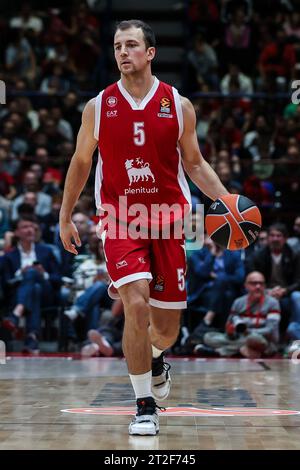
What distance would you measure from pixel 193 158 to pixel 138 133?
48 cm

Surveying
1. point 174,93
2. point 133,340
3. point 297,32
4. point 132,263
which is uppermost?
point 297,32

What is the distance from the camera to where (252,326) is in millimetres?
11883

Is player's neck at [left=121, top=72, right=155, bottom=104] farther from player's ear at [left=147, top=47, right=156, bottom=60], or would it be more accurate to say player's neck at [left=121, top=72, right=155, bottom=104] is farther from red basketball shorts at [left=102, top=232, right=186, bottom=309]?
red basketball shorts at [left=102, top=232, right=186, bottom=309]

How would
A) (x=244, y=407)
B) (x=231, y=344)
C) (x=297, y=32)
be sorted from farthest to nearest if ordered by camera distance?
(x=297, y=32)
(x=231, y=344)
(x=244, y=407)

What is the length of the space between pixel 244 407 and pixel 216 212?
154cm

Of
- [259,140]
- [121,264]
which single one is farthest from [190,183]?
[121,264]

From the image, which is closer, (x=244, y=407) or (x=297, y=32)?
(x=244, y=407)

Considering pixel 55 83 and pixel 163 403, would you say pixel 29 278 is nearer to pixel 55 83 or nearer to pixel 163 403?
pixel 163 403

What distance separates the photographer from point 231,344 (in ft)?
39.3

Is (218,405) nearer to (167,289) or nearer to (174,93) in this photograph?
(167,289)

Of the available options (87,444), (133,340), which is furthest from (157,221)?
(87,444)

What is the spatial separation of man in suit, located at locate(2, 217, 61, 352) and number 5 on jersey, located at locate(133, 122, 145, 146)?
648cm
